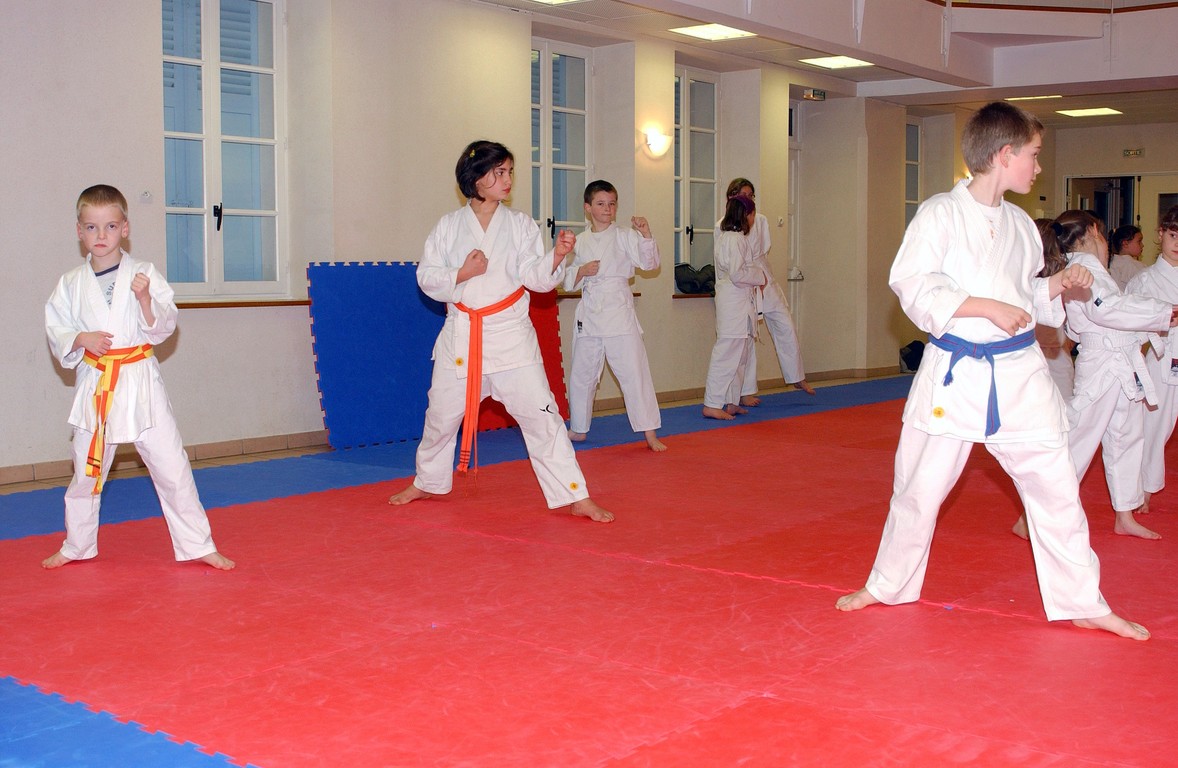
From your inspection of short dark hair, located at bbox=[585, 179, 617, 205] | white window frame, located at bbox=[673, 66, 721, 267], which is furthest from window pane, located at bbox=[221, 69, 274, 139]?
white window frame, located at bbox=[673, 66, 721, 267]

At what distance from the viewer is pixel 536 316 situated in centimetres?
771

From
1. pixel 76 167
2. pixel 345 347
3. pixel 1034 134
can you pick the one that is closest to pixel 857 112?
pixel 345 347

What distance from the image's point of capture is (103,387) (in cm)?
372

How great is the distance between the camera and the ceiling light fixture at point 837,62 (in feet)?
31.6

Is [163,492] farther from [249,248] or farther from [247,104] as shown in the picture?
[247,104]

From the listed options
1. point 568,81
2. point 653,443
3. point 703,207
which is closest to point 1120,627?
point 653,443

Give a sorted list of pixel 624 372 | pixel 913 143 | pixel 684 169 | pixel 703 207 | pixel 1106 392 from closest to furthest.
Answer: pixel 1106 392
pixel 624 372
pixel 684 169
pixel 703 207
pixel 913 143

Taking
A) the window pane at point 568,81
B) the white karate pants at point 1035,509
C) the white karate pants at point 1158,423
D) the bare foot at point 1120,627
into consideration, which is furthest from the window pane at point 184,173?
the bare foot at point 1120,627

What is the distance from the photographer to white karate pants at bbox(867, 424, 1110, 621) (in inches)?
120

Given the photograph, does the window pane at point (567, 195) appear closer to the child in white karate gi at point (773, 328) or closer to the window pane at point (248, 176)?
the child in white karate gi at point (773, 328)

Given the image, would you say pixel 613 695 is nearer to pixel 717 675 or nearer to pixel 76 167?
pixel 717 675

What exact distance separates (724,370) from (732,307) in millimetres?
450

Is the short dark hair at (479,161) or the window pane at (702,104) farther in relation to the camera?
the window pane at (702,104)

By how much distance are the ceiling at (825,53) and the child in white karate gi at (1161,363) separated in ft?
11.0
